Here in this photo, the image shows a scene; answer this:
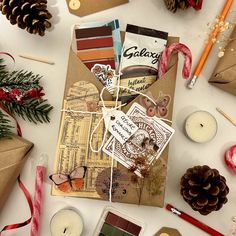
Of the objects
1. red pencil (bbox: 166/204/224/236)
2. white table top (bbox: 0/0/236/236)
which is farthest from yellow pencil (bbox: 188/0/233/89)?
red pencil (bbox: 166/204/224/236)

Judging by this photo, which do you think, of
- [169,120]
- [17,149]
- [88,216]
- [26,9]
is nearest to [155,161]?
[169,120]

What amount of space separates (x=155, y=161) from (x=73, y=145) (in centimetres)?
19

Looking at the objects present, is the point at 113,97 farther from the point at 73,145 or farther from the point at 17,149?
the point at 17,149

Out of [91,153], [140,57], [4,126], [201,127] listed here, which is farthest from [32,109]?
[201,127]

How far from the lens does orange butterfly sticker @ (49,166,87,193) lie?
2.96 ft

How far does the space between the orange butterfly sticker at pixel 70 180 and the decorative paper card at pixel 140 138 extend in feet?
0.25

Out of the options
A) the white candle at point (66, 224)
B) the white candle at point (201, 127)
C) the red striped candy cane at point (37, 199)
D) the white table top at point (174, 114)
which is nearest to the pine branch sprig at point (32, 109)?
the white table top at point (174, 114)

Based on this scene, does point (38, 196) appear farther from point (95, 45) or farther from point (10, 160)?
point (95, 45)

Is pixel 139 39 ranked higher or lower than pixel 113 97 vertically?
higher

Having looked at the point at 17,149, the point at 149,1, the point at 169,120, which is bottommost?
the point at 17,149

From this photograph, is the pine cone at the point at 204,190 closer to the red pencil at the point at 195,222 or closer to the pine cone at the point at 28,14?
the red pencil at the point at 195,222

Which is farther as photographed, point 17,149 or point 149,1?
point 149,1

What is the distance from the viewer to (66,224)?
91cm

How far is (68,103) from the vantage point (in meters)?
0.93
